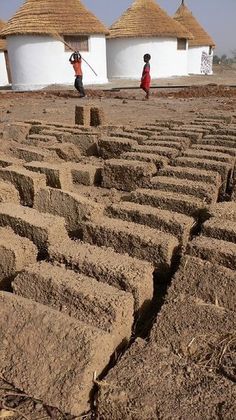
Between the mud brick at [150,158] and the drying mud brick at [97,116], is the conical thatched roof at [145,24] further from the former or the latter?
the mud brick at [150,158]

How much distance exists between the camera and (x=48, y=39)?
16.9m

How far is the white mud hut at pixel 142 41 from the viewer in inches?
795

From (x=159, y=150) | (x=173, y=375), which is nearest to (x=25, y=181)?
(x=159, y=150)

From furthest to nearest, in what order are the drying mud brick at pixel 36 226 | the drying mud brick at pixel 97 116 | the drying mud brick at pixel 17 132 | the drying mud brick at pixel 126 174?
the drying mud brick at pixel 97 116 < the drying mud brick at pixel 17 132 < the drying mud brick at pixel 126 174 < the drying mud brick at pixel 36 226

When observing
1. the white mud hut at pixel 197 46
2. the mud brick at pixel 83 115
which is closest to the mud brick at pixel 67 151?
the mud brick at pixel 83 115

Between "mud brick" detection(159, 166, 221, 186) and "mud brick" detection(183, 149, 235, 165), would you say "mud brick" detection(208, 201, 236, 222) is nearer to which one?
"mud brick" detection(159, 166, 221, 186)

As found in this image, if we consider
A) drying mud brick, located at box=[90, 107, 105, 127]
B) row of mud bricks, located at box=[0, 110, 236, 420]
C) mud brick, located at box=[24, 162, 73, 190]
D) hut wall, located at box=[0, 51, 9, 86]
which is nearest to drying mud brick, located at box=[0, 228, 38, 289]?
row of mud bricks, located at box=[0, 110, 236, 420]

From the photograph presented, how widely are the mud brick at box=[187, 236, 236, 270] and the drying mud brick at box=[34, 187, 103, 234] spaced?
2.87 ft

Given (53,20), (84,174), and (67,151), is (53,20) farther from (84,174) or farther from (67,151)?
(84,174)

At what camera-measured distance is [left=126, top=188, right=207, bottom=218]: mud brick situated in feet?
9.43

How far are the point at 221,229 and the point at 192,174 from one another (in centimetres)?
105

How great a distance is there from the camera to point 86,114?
629 centimetres

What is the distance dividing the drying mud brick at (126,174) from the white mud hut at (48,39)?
47.8 ft

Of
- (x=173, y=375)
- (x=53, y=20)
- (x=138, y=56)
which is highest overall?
(x=53, y=20)
